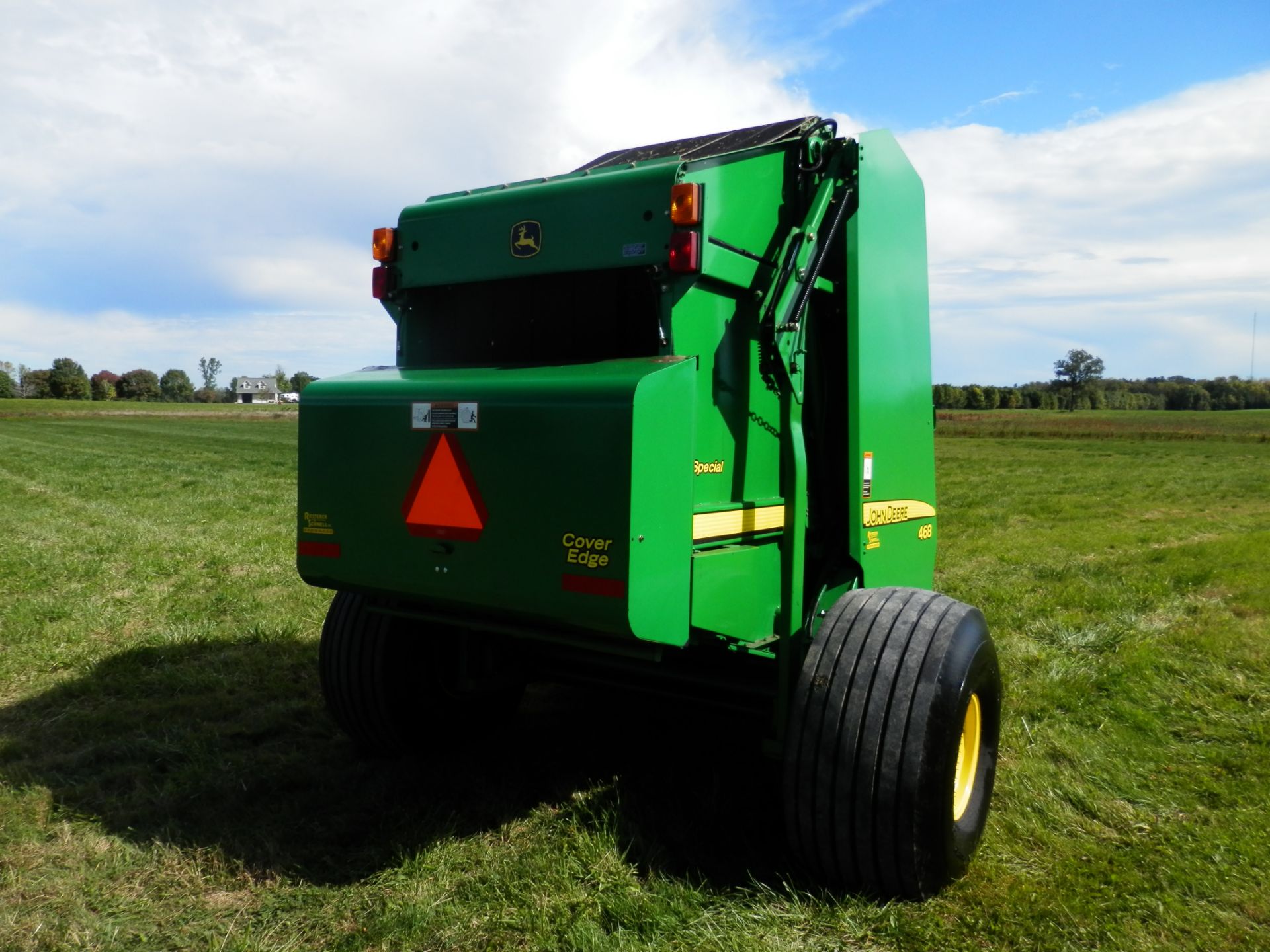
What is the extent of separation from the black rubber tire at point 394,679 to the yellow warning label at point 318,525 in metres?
0.90

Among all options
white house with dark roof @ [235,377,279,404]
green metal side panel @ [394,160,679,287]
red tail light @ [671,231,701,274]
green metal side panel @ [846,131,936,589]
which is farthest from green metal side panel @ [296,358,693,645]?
white house with dark roof @ [235,377,279,404]

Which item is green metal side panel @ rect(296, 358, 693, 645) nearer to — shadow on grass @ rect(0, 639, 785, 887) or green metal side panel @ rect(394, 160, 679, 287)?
green metal side panel @ rect(394, 160, 679, 287)

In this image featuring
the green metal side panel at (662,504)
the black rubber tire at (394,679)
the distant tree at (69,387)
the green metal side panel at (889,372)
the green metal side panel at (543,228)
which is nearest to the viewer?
the green metal side panel at (662,504)

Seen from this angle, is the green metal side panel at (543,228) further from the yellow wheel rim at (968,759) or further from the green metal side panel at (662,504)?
the yellow wheel rim at (968,759)

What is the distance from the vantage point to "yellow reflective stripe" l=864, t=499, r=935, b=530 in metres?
3.99

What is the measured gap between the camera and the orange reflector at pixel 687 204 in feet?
10.2

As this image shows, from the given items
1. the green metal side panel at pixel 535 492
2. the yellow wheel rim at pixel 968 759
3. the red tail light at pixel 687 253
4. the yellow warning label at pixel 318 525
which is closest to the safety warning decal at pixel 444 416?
the green metal side panel at pixel 535 492

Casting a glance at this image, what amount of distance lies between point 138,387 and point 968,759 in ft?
414

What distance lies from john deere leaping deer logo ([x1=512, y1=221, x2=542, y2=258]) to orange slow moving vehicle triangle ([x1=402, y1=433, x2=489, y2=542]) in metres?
0.78

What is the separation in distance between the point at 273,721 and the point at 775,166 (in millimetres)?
3578

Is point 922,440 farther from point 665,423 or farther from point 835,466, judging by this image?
point 665,423

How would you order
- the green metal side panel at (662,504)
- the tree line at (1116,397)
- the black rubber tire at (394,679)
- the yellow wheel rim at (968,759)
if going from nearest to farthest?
the green metal side panel at (662,504), the yellow wheel rim at (968,759), the black rubber tire at (394,679), the tree line at (1116,397)

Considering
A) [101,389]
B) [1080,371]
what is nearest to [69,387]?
[101,389]

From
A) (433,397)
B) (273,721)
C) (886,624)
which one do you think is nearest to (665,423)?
(433,397)
